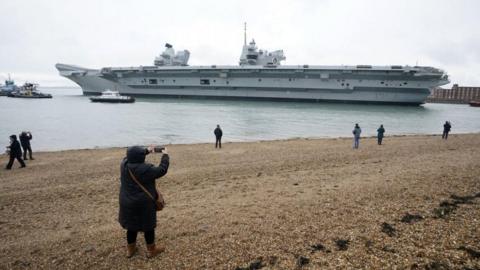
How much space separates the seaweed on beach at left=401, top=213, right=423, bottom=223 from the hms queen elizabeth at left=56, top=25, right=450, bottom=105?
47288 millimetres

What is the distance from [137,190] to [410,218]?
3.90m

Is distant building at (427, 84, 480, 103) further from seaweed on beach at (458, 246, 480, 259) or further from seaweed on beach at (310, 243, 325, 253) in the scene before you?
seaweed on beach at (310, 243, 325, 253)

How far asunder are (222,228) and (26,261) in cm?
256

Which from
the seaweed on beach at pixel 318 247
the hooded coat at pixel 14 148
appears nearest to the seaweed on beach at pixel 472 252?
the seaweed on beach at pixel 318 247

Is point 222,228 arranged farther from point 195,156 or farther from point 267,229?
Result: point 195,156

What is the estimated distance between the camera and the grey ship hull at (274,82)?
154 ft

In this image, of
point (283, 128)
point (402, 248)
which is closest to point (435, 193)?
point (402, 248)

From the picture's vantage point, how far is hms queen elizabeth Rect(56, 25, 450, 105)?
4716 cm

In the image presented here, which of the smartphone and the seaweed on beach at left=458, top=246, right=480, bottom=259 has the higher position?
the smartphone

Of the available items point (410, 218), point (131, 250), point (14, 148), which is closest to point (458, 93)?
point (410, 218)

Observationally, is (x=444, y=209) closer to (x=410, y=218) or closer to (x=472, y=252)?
(x=410, y=218)

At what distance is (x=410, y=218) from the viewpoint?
13.5 ft

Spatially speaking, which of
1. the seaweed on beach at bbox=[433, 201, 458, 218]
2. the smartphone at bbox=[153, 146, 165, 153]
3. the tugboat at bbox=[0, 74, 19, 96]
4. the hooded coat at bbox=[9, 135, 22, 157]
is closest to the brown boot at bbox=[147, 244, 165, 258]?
the smartphone at bbox=[153, 146, 165, 153]

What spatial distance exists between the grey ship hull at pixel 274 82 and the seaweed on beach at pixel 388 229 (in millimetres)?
47764
